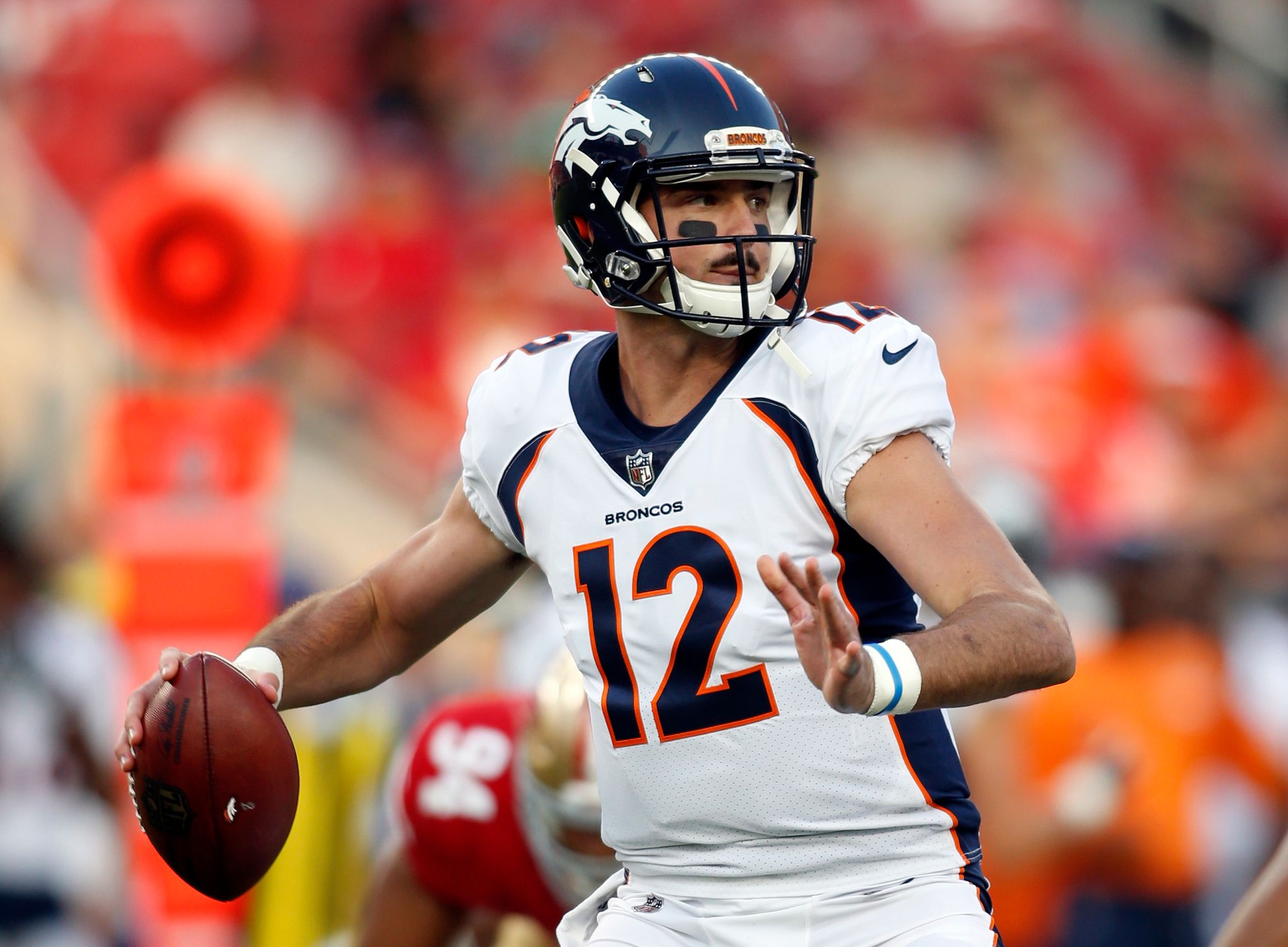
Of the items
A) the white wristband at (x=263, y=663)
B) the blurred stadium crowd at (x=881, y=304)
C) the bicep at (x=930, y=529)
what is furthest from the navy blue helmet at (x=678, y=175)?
the blurred stadium crowd at (x=881, y=304)

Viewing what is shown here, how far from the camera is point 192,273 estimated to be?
4973mm

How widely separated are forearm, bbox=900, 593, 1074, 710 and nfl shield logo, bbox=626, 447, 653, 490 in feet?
2.00

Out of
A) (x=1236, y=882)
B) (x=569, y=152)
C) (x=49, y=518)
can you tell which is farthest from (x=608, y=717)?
(x=49, y=518)

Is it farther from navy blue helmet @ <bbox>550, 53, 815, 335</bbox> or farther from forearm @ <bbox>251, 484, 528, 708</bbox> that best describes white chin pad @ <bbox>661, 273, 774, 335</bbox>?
forearm @ <bbox>251, 484, 528, 708</bbox>

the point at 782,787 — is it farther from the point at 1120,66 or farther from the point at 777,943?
the point at 1120,66

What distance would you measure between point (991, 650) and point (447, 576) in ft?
3.90

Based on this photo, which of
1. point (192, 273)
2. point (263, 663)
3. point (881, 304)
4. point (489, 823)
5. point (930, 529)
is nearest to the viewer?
point (930, 529)

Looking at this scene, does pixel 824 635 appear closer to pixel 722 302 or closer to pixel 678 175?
pixel 722 302

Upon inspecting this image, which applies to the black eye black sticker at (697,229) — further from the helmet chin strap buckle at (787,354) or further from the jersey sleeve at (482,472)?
the jersey sleeve at (482,472)

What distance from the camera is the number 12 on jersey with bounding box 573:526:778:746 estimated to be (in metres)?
2.80

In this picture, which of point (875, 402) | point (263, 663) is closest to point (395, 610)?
point (263, 663)

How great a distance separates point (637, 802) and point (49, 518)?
5.41 meters

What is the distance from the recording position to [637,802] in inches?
115

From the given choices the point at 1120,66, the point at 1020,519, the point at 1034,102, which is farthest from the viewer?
the point at 1120,66
